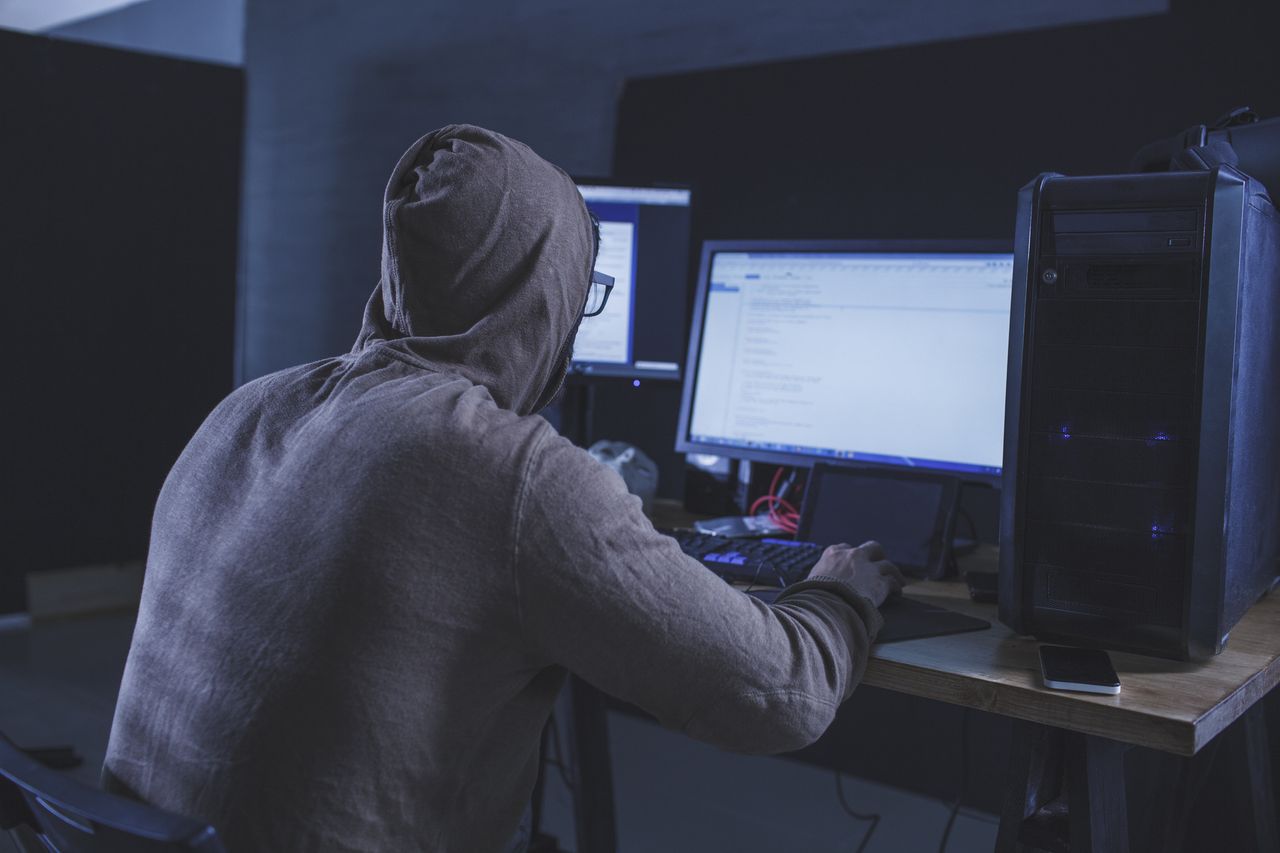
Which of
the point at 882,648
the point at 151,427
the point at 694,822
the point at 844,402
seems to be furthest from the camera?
the point at 151,427

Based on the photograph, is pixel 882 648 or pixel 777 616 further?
pixel 882 648

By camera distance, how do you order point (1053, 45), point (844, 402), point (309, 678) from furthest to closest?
point (1053, 45) → point (844, 402) → point (309, 678)

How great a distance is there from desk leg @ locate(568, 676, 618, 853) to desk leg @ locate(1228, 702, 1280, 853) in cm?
86

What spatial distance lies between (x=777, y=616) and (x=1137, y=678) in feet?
1.13

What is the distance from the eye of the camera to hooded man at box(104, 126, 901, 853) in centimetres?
87

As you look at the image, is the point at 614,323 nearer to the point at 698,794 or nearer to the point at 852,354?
the point at 852,354

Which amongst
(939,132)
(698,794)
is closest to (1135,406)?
(939,132)

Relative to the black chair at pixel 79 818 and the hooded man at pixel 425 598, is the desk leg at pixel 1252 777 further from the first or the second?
the black chair at pixel 79 818

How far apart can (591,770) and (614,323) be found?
2.64ft

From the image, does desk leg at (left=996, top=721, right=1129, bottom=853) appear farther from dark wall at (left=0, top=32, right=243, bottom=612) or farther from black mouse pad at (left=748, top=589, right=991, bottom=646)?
dark wall at (left=0, top=32, right=243, bottom=612)

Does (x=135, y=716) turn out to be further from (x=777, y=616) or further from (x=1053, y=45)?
(x=1053, y=45)

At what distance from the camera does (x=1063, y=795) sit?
1176mm

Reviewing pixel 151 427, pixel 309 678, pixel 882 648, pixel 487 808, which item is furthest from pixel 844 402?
pixel 151 427

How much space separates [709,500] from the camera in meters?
1.98
